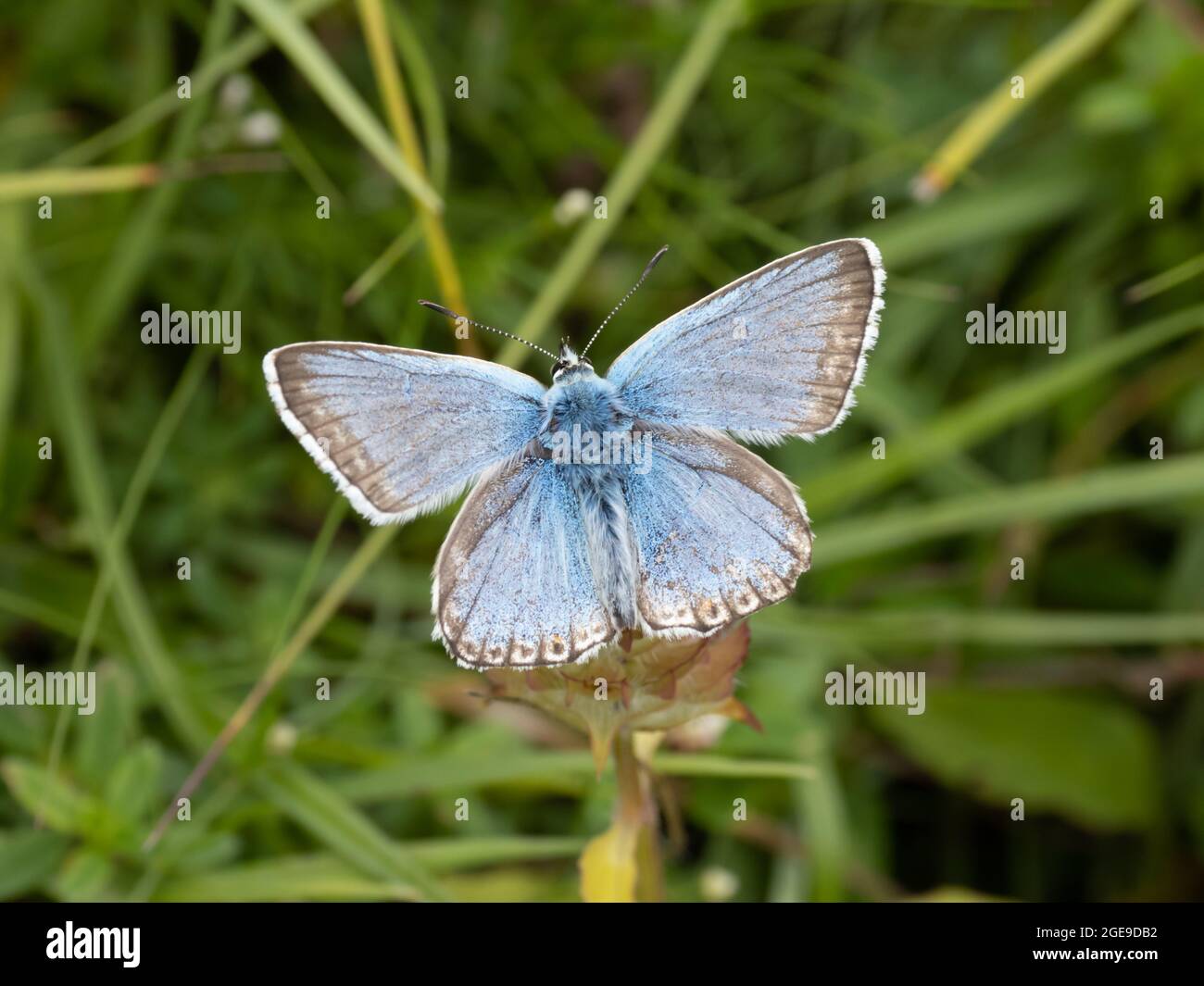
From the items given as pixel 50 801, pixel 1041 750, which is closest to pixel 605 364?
pixel 1041 750

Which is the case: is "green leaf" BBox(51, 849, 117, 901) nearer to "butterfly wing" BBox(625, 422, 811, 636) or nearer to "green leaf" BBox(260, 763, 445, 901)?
"green leaf" BBox(260, 763, 445, 901)

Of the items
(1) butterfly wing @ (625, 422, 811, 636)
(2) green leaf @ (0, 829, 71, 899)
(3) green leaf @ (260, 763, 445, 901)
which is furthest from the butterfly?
(2) green leaf @ (0, 829, 71, 899)

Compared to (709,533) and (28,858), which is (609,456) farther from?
(28,858)

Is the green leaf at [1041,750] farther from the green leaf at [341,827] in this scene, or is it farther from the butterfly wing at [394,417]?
the butterfly wing at [394,417]
